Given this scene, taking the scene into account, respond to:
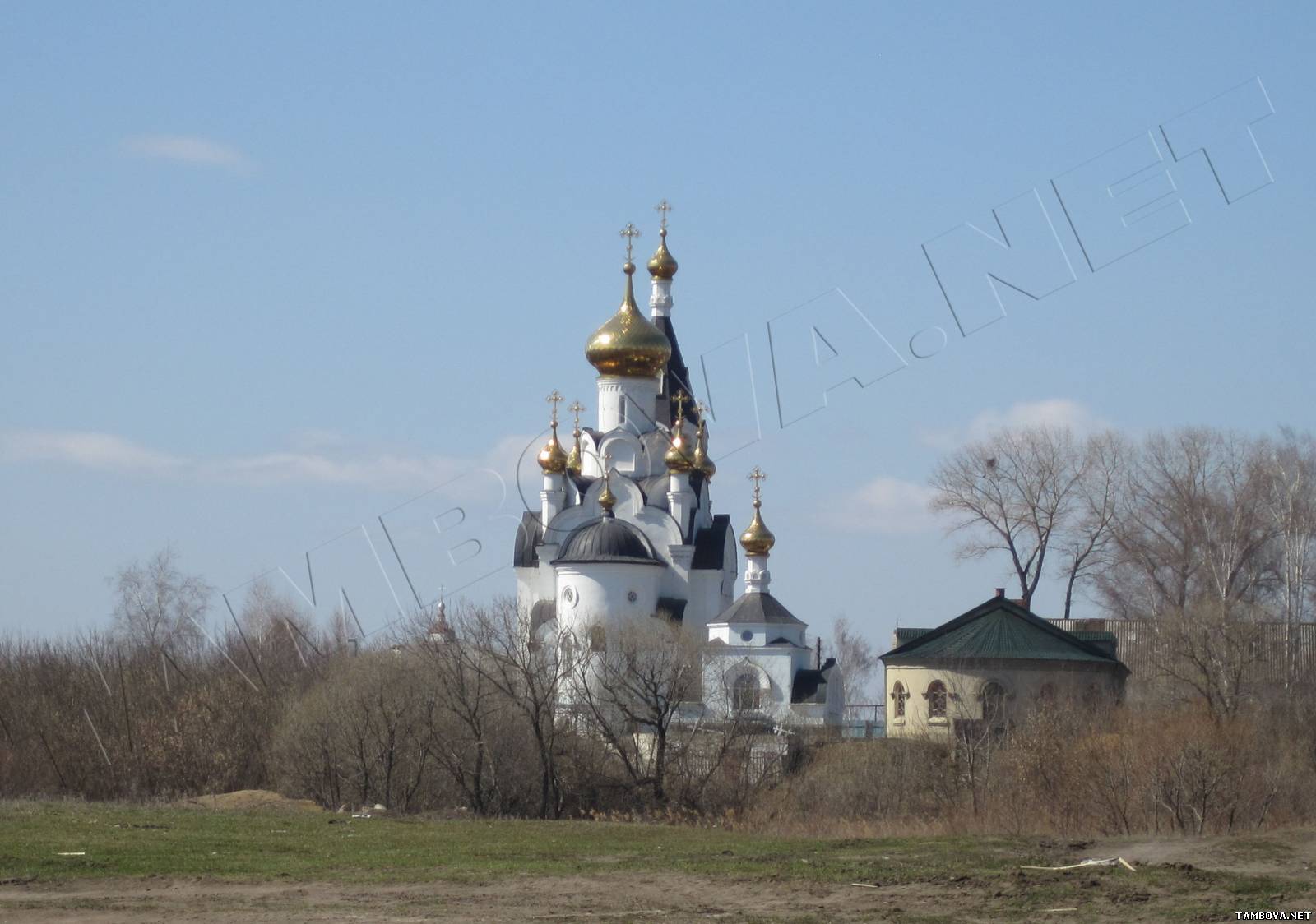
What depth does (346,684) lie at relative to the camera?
27578 mm

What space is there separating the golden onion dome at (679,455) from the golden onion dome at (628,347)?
166 cm

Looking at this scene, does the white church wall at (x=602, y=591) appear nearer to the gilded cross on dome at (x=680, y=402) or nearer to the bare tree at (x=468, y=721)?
the gilded cross on dome at (x=680, y=402)

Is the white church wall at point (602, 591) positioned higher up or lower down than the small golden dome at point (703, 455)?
lower down

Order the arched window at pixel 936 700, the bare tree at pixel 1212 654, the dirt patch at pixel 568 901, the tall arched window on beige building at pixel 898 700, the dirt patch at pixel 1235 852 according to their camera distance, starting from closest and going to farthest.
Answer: the dirt patch at pixel 568 901 < the dirt patch at pixel 1235 852 < the arched window at pixel 936 700 < the tall arched window on beige building at pixel 898 700 < the bare tree at pixel 1212 654

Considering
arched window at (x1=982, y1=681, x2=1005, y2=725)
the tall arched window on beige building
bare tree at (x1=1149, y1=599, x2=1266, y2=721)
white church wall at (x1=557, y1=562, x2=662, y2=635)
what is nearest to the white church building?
white church wall at (x1=557, y1=562, x2=662, y2=635)

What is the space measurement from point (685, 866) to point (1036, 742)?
12333mm

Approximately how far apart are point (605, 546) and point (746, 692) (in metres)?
5.39

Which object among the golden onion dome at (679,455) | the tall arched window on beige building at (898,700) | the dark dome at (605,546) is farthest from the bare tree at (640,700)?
the golden onion dome at (679,455)

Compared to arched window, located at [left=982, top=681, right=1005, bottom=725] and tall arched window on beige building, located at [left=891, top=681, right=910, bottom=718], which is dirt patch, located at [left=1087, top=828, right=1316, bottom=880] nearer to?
arched window, located at [left=982, top=681, right=1005, bottom=725]

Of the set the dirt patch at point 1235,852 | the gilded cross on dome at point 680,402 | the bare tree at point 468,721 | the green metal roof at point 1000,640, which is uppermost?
the gilded cross on dome at point 680,402

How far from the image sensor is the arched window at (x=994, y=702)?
99.0ft

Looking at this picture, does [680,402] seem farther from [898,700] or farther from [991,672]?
[991,672]

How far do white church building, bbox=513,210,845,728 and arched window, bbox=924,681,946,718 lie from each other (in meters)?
3.08

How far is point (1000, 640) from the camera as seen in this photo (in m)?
31.2
